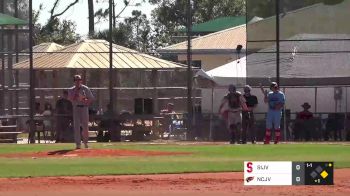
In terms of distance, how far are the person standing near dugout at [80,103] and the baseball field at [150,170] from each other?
1.18 m

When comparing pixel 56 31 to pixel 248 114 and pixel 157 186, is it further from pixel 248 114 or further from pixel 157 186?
pixel 157 186

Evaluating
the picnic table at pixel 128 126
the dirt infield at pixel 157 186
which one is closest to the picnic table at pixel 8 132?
the picnic table at pixel 128 126

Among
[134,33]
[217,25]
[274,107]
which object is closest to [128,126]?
[274,107]

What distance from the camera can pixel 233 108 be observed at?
29.1 m

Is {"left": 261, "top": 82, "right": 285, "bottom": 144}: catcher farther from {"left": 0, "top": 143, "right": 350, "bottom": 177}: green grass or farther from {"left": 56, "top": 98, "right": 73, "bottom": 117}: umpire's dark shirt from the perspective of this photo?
{"left": 56, "top": 98, "right": 73, "bottom": 117}: umpire's dark shirt

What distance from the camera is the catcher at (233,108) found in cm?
2898

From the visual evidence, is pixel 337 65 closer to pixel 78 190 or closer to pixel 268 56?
pixel 268 56

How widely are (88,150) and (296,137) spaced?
34.0 feet

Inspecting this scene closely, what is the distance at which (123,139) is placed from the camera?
33.8 m

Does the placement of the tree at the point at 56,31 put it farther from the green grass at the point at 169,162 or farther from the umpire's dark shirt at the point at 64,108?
the green grass at the point at 169,162

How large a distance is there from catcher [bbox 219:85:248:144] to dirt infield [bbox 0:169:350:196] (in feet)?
35.7

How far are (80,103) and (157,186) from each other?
356 inches
